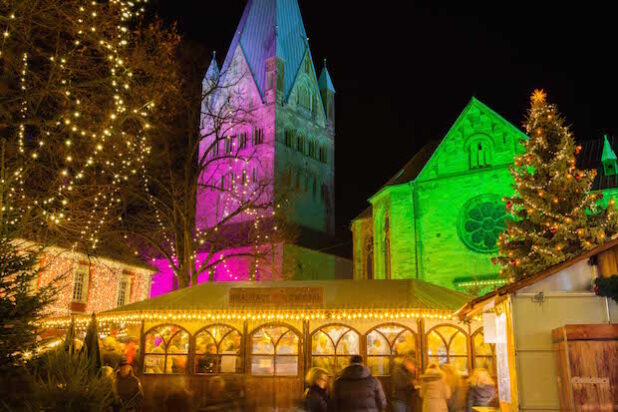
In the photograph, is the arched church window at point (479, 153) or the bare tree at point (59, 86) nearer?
the bare tree at point (59, 86)

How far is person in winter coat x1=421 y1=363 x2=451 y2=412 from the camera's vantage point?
831cm

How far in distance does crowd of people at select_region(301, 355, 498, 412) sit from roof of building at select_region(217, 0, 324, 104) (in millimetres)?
44524

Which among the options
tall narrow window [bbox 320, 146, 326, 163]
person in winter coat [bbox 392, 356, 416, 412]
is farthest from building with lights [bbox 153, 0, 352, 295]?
person in winter coat [bbox 392, 356, 416, 412]

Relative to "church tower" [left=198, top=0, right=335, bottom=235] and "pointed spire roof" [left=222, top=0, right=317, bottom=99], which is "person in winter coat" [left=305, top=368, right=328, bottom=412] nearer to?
"church tower" [left=198, top=0, right=335, bottom=235]

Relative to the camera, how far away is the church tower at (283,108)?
50.0 metres

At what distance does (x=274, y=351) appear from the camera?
15.1 m

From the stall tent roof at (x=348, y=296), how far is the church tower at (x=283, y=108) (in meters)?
32.3

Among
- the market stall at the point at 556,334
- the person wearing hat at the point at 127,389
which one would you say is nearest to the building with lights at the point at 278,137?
the person wearing hat at the point at 127,389

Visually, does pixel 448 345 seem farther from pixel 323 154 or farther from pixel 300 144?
pixel 323 154

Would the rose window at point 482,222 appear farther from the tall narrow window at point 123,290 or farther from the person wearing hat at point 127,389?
the person wearing hat at point 127,389

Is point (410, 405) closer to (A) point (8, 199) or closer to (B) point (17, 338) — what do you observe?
(B) point (17, 338)

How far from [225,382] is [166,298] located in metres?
2.98

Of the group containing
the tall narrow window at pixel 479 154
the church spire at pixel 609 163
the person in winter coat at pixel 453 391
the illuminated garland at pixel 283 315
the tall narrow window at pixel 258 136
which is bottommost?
the person in winter coat at pixel 453 391

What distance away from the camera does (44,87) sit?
1065 centimetres
